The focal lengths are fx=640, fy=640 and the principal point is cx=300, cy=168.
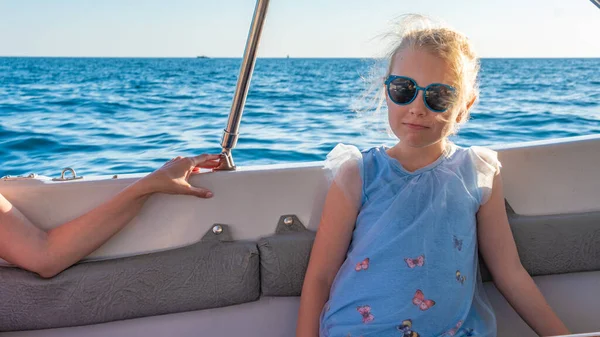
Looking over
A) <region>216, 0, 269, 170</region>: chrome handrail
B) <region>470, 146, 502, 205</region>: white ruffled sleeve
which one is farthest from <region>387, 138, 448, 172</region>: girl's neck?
<region>216, 0, 269, 170</region>: chrome handrail

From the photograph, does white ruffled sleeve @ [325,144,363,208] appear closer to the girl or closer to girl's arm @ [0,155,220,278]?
the girl

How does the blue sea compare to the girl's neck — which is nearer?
the girl's neck

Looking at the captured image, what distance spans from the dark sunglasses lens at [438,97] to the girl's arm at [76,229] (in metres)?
0.58

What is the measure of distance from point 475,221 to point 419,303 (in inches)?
10.7

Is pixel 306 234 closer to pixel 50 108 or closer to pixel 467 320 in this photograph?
pixel 467 320

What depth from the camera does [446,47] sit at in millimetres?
1339

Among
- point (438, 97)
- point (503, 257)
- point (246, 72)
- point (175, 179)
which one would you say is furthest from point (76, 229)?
point (503, 257)

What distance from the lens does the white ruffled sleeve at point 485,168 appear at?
4.77 ft

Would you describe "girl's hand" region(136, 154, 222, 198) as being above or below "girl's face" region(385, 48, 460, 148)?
below

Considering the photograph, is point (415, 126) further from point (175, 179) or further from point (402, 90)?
point (175, 179)

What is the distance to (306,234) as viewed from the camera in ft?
5.11

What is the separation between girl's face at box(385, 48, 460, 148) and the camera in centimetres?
132

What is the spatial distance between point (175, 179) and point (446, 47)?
2.21ft

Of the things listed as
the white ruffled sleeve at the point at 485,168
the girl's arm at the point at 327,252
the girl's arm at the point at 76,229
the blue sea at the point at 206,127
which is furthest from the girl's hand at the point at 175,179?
the white ruffled sleeve at the point at 485,168
